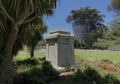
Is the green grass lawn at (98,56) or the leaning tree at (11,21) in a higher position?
the leaning tree at (11,21)

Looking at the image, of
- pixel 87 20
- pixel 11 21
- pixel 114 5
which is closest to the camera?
pixel 11 21

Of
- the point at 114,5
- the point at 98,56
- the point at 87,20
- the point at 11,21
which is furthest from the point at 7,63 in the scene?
the point at 87,20

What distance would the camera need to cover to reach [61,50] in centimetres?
986

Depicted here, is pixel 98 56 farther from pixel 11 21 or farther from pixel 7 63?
pixel 11 21

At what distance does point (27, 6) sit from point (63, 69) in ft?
14.4

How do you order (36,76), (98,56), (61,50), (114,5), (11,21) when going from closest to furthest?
(11,21), (36,76), (61,50), (114,5), (98,56)

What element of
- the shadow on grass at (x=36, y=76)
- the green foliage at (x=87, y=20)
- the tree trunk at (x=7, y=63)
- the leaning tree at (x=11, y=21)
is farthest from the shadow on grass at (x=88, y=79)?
the green foliage at (x=87, y=20)

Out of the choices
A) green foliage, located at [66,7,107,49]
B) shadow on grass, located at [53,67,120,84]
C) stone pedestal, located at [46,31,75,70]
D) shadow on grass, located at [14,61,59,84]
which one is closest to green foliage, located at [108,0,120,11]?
stone pedestal, located at [46,31,75,70]

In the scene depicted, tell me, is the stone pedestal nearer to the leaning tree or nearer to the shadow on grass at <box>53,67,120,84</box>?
the shadow on grass at <box>53,67,120,84</box>

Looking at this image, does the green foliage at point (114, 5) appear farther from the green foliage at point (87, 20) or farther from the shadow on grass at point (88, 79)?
the green foliage at point (87, 20)

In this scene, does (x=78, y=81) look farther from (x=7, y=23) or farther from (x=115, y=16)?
(x=115, y=16)

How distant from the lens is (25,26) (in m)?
7.51

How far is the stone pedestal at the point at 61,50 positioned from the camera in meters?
9.79

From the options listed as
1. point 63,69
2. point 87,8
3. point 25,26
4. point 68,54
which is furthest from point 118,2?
point 87,8
